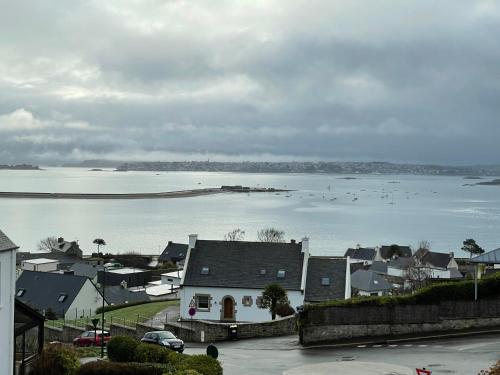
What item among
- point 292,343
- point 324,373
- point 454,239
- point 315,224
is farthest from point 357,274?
point 315,224

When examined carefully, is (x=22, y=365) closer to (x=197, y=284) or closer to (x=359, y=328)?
(x=359, y=328)

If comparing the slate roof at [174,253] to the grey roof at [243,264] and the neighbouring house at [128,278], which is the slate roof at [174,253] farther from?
the grey roof at [243,264]

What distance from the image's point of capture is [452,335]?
3036 centimetres

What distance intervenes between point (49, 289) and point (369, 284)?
38.1 m

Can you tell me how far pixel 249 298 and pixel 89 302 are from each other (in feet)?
61.6

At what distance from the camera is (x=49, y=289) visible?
2313 inches

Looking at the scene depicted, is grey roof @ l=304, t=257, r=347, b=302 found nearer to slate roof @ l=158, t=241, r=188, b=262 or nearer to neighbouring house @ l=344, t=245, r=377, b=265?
slate roof @ l=158, t=241, r=188, b=262

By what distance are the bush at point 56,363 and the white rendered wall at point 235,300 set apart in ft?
81.3

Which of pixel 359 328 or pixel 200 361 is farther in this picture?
pixel 359 328

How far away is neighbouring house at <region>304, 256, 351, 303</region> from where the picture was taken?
4575 centimetres

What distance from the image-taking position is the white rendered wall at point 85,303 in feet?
186

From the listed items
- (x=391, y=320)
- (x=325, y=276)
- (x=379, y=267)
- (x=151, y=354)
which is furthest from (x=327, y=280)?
(x=379, y=267)

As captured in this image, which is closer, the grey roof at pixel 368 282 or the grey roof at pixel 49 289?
the grey roof at pixel 49 289

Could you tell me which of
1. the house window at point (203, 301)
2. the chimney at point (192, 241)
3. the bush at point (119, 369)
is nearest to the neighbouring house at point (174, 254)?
the chimney at point (192, 241)
